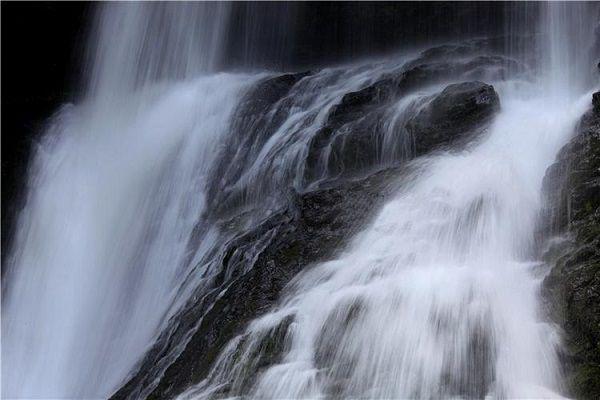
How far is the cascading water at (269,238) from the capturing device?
6.54 m

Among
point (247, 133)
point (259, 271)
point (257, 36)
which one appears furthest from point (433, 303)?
point (257, 36)

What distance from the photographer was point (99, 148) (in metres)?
17.0

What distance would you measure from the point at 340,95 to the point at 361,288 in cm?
708

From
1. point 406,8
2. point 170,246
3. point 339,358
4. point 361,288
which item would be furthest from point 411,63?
point 339,358

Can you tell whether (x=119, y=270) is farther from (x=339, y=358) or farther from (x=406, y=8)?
(x=406, y=8)

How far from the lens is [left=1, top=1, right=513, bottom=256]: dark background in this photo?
19.1 metres

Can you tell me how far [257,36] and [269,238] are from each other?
12468 mm

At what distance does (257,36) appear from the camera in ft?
66.8

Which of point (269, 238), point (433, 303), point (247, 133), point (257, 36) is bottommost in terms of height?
point (433, 303)

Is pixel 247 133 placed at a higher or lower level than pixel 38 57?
lower

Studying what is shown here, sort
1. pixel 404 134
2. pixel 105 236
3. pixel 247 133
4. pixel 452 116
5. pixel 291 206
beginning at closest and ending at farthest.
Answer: pixel 291 206 → pixel 452 116 → pixel 404 134 → pixel 247 133 → pixel 105 236

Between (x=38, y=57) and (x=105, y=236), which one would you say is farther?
(x=38, y=57)

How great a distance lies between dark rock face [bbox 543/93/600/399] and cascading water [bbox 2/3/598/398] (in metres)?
0.21

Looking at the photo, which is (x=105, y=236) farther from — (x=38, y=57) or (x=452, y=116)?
(x=38, y=57)
